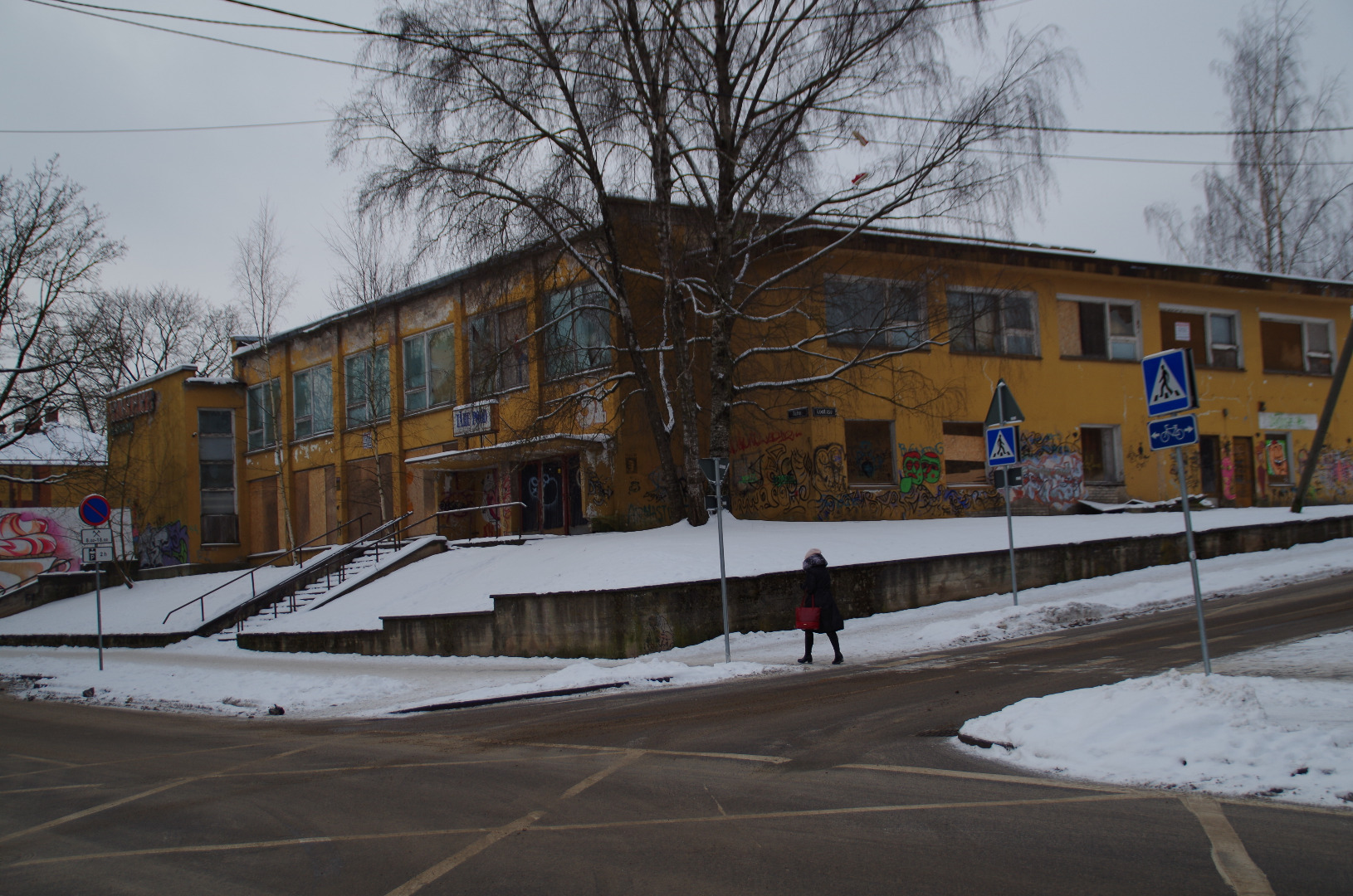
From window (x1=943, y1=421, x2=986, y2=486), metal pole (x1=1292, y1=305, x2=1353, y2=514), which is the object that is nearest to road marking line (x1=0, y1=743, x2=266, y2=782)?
window (x1=943, y1=421, x2=986, y2=486)

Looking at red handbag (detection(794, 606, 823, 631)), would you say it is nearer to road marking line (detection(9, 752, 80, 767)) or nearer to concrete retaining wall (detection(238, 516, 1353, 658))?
concrete retaining wall (detection(238, 516, 1353, 658))

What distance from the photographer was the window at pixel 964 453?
2455cm

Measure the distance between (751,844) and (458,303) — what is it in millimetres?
24309

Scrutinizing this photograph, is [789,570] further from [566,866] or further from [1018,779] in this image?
[566,866]

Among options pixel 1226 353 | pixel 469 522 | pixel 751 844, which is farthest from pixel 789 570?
pixel 1226 353

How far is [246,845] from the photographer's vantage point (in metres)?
5.79

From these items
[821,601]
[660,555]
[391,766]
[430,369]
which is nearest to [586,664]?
[821,601]

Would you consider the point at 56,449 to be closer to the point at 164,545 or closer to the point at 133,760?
the point at 164,545

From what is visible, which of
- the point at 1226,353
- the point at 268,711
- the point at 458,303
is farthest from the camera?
the point at 1226,353

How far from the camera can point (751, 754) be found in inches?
296

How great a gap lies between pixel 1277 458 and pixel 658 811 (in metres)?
30.1

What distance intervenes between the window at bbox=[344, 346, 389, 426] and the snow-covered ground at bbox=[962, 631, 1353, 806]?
83.4 ft

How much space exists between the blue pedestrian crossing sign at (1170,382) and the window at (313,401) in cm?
2846

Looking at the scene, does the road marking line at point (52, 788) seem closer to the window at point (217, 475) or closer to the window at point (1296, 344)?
the window at point (217, 475)
